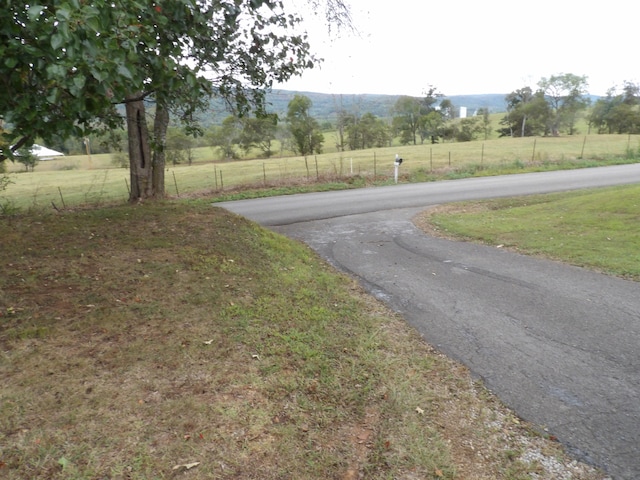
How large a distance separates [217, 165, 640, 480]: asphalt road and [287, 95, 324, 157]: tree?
51.8 m

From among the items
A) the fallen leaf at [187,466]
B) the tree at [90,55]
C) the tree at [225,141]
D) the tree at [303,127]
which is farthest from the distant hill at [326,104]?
the tree at [225,141]

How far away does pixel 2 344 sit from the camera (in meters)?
3.32

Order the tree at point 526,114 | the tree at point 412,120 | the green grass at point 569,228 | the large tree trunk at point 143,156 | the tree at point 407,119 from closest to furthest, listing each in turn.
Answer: the green grass at point 569,228 → the large tree trunk at point 143,156 → the tree at point 526,114 → the tree at point 412,120 → the tree at point 407,119

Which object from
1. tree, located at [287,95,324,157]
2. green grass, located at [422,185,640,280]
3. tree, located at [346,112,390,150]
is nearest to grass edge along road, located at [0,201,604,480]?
green grass, located at [422,185,640,280]

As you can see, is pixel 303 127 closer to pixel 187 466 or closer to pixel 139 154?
pixel 139 154

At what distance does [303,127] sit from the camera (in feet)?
198

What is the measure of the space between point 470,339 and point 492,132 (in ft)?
Answer: 302

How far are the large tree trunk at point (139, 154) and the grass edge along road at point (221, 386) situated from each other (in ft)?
18.6

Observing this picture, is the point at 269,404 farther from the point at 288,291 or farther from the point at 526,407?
the point at 288,291

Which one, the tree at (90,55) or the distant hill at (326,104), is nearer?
the tree at (90,55)

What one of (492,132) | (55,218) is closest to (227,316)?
(55,218)

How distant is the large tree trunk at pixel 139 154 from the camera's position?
1005 centimetres

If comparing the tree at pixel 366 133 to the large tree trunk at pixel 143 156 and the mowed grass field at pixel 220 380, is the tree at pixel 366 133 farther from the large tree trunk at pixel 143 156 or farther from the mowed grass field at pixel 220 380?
the mowed grass field at pixel 220 380

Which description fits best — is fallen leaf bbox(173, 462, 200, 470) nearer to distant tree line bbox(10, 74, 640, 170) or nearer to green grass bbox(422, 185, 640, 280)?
green grass bbox(422, 185, 640, 280)
